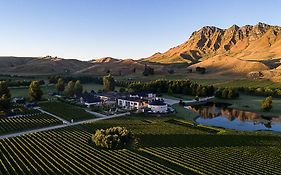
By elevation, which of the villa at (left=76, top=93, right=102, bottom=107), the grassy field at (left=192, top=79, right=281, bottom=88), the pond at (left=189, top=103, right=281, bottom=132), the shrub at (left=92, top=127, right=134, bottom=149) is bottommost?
the pond at (left=189, top=103, right=281, bottom=132)

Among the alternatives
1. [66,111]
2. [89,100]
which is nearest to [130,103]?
[89,100]

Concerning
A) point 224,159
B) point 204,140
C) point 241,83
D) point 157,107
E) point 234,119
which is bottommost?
point 234,119

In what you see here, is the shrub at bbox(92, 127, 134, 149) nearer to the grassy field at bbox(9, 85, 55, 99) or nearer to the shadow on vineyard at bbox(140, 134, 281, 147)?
the shadow on vineyard at bbox(140, 134, 281, 147)

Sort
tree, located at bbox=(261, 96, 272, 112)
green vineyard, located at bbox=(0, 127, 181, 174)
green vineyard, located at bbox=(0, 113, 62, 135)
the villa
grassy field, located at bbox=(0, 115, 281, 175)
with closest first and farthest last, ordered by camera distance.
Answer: green vineyard, located at bbox=(0, 127, 181, 174) < grassy field, located at bbox=(0, 115, 281, 175) < green vineyard, located at bbox=(0, 113, 62, 135) < tree, located at bbox=(261, 96, 272, 112) < the villa

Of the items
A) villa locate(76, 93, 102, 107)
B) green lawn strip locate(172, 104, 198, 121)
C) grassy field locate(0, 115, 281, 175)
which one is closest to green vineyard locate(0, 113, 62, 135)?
grassy field locate(0, 115, 281, 175)

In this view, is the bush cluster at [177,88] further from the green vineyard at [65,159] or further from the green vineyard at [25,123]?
the green vineyard at [65,159]

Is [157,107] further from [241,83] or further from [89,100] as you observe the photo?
[241,83]
